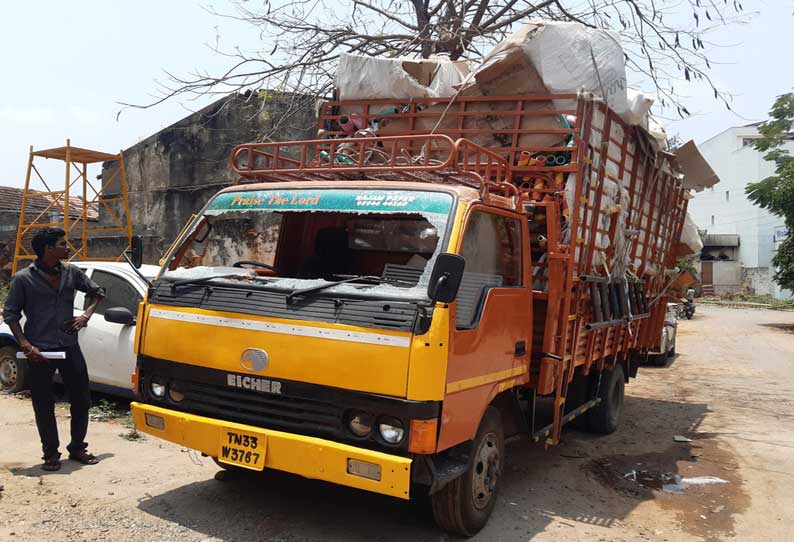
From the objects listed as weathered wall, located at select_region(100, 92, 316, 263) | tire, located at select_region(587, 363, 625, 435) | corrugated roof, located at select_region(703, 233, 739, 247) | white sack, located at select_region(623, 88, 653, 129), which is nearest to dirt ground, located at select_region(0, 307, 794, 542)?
tire, located at select_region(587, 363, 625, 435)

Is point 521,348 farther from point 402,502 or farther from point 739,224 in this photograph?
point 739,224

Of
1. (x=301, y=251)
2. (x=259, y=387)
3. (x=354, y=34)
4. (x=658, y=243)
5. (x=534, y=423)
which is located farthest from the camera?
(x=354, y=34)

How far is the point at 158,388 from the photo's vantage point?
13.7 ft

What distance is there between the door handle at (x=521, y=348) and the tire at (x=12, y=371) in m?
5.43

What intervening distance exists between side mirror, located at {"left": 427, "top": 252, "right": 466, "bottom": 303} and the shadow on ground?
1597mm

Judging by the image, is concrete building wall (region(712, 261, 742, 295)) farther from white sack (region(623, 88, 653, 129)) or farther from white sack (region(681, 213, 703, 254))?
white sack (region(623, 88, 653, 129))

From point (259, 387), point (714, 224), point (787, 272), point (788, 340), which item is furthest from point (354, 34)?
point (714, 224)

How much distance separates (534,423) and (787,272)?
72.0 feet

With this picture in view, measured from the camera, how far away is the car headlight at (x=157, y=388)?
4148mm

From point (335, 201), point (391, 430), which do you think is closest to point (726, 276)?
point (335, 201)

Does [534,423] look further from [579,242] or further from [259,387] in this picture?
[259,387]

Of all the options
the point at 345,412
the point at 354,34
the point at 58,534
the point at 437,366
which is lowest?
the point at 58,534

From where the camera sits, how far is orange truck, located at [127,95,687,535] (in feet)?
11.5

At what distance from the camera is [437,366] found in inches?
136
